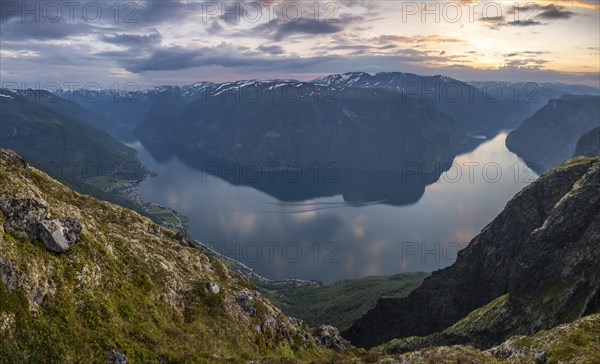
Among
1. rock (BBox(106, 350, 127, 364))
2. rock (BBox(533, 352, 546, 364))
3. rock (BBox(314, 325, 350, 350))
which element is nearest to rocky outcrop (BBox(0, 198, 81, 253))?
rock (BBox(106, 350, 127, 364))

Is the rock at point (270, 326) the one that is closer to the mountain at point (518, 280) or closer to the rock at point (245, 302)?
the rock at point (245, 302)

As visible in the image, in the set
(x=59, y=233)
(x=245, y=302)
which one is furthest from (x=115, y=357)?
(x=245, y=302)

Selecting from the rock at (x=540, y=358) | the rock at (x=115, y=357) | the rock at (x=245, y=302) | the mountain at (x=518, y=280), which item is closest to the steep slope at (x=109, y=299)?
the rock at (x=115, y=357)

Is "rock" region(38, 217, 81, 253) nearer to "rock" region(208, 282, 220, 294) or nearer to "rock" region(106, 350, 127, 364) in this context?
"rock" region(106, 350, 127, 364)

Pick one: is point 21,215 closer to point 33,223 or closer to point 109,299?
point 33,223

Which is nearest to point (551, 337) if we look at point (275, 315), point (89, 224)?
point (275, 315)

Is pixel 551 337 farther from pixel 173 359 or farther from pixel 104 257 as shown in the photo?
pixel 104 257
